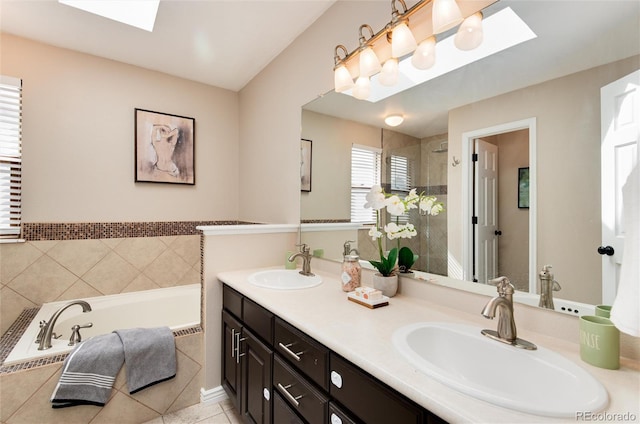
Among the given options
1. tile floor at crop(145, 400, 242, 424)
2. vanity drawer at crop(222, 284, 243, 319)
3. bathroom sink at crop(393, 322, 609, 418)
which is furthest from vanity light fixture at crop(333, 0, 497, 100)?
tile floor at crop(145, 400, 242, 424)

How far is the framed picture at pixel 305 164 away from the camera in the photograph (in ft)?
6.99

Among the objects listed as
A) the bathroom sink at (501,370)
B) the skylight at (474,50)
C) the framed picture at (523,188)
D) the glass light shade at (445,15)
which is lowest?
the bathroom sink at (501,370)

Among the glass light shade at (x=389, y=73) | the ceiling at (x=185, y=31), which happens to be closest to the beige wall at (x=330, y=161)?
the glass light shade at (x=389, y=73)

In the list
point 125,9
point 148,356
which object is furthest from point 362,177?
point 125,9

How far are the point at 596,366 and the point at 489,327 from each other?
301mm

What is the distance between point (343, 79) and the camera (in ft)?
5.55

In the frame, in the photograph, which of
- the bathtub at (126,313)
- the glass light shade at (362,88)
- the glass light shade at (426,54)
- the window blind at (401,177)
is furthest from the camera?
the bathtub at (126,313)

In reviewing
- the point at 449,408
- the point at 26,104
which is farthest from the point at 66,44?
the point at 449,408

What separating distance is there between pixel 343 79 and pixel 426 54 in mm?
538

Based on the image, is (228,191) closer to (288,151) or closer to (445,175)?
(288,151)

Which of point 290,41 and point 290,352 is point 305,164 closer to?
point 290,41

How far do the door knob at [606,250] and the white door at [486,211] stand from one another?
30 cm

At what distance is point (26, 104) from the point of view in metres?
2.28

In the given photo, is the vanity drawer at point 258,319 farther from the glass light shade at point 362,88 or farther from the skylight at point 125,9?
the skylight at point 125,9
